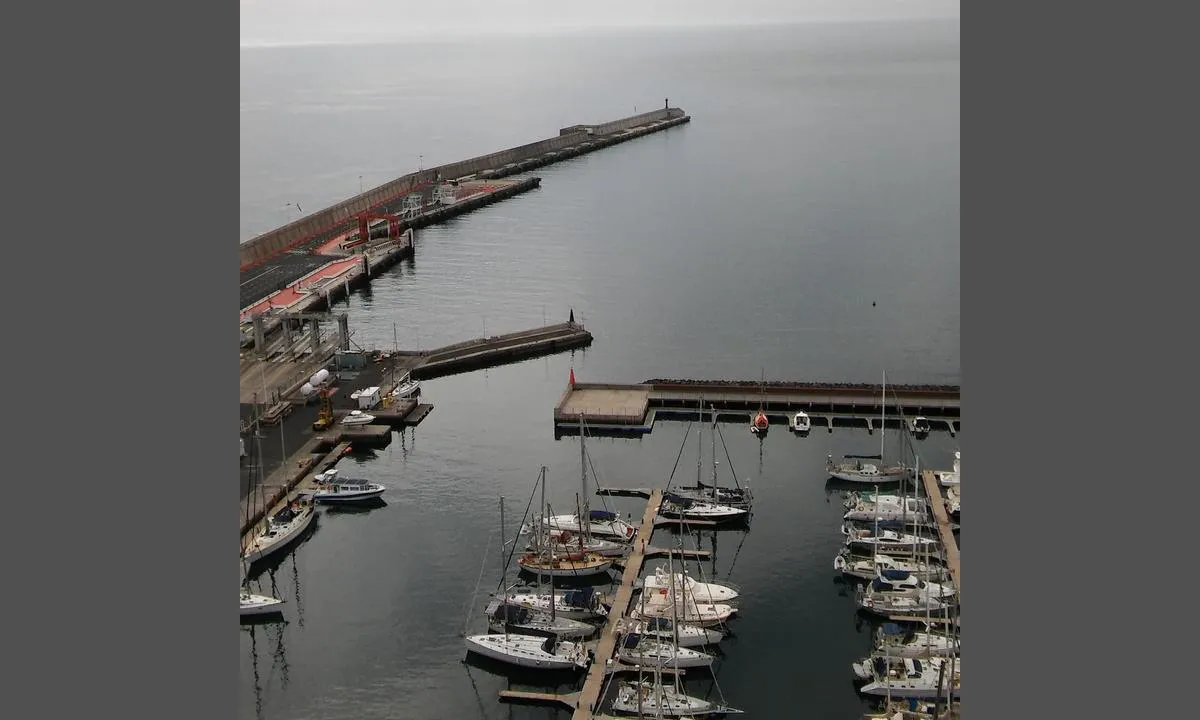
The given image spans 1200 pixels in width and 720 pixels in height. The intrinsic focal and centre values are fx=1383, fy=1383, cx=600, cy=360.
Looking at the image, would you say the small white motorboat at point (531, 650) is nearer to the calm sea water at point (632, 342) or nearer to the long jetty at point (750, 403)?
the calm sea water at point (632, 342)

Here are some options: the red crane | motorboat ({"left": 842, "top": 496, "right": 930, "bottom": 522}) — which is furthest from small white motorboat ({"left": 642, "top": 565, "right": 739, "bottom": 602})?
the red crane

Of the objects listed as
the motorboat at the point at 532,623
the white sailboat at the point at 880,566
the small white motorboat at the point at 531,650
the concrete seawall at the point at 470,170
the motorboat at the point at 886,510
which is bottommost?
the small white motorboat at the point at 531,650

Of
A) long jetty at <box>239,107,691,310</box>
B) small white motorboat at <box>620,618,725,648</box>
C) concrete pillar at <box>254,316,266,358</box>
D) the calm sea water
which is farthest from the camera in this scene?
long jetty at <box>239,107,691,310</box>

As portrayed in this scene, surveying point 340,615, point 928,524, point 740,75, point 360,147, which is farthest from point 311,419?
point 740,75

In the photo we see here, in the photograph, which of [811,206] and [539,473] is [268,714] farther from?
[811,206]

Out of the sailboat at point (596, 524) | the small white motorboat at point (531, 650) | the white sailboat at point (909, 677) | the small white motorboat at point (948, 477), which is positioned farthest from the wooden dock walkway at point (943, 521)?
the small white motorboat at point (531, 650)

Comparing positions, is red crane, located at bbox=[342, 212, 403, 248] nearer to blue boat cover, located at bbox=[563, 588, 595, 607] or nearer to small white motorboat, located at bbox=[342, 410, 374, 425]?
small white motorboat, located at bbox=[342, 410, 374, 425]
